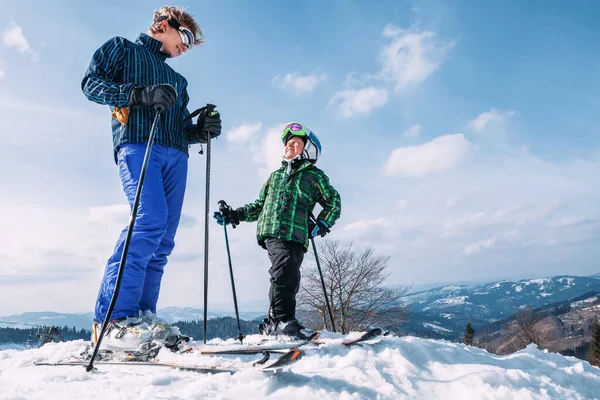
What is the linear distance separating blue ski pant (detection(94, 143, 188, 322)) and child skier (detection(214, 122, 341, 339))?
3.78ft

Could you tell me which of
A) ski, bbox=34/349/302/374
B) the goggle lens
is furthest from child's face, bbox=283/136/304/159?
ski, bbox=34/349/302/374

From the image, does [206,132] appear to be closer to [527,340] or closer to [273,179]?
[273,179]

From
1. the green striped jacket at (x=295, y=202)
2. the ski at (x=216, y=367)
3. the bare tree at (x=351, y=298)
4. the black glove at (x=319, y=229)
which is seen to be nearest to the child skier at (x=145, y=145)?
the ski at (x=216, y=367)

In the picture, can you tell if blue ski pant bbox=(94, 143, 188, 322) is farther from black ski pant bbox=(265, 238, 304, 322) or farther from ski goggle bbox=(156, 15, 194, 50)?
ski goggle bbox=(156, 15, 194, 50)

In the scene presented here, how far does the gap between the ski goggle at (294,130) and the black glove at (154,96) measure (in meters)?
2.17

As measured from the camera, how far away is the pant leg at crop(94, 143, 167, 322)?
3188 mm

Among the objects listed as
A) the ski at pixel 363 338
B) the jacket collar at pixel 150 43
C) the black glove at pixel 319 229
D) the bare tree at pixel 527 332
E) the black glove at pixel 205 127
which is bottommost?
the bare tree at pixel 527 332

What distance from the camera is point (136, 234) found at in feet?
10.9

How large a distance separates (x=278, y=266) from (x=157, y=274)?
1271 mm

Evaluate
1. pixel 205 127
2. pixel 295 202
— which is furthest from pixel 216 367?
pixel 205 127

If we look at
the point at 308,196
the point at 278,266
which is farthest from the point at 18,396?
the point at 308,196

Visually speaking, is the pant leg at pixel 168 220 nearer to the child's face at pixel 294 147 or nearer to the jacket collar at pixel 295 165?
the jacket collar at pixel 295 165

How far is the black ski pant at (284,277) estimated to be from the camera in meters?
4.21

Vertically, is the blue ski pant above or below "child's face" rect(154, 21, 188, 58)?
below
